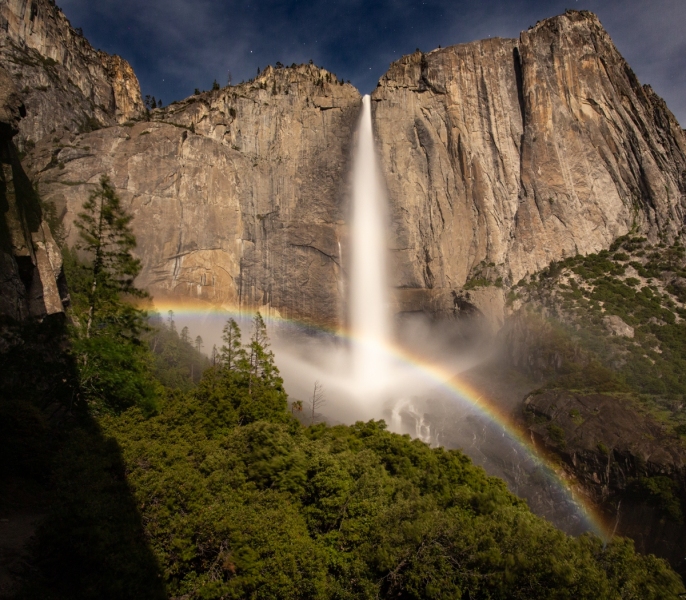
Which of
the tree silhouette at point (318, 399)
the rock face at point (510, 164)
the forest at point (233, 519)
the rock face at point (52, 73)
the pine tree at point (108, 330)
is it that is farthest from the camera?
the rock face at point (52, 73)

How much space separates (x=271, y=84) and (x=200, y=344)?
110 ft

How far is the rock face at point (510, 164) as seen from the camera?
180ft

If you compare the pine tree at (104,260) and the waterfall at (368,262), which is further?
the waterfall at (368,262)

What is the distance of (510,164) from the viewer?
5641cm

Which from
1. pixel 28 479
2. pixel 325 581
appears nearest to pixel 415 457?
pixel 325 581

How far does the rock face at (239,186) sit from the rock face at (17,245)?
73.5ft

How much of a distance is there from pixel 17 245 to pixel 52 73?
5161 centimetres

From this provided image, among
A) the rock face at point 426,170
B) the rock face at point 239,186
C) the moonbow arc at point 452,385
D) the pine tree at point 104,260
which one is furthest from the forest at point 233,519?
the rock face at point 426,170

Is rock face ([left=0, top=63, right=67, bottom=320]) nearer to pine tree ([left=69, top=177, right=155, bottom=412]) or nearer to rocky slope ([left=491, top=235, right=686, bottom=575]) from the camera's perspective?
pine tree ([left=69, top=177, right=155, bottom=412])

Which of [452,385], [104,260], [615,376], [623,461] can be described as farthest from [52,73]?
[623,461]

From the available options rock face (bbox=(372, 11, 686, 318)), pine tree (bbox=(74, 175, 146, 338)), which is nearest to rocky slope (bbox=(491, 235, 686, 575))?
rock face (bbox=(372, 11, 686, 318))

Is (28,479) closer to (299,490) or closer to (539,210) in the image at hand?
(299,490)

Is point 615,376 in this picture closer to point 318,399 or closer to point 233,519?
point 318,399

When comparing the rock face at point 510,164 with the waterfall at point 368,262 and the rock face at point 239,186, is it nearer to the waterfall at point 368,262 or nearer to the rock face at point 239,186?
the waterfall at point 368,262
